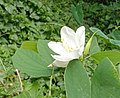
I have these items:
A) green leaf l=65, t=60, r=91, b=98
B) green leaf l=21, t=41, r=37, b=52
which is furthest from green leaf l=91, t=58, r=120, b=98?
green leaf l=21, t=41, r=37, b=52

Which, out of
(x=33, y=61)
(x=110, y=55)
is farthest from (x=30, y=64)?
(x=110, y=55)

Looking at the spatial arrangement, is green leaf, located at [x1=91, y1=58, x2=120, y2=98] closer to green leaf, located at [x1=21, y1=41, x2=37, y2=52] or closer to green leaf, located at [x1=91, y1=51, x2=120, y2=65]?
green leaf, located at [x1=91, y1=51, x2=120, y2=65]

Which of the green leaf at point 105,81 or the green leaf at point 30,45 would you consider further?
the green leaf at point 30,45

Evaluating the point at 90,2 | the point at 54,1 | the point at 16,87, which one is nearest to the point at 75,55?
the point at 16,87

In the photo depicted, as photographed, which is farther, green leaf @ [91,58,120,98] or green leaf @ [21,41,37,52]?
green leaf @ [21,41,37,52]

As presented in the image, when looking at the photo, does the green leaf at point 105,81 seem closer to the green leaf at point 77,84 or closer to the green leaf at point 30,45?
the green leaf at point 77,84

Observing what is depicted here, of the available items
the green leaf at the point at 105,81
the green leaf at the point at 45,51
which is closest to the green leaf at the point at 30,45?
the green leaf at the point at 45,51

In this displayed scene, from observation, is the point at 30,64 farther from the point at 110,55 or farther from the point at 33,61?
the point at 110,55
